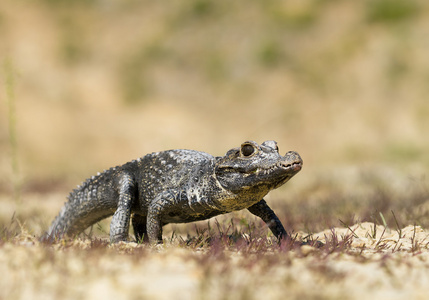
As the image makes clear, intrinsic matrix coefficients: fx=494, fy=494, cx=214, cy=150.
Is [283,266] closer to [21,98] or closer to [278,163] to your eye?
[278,163]

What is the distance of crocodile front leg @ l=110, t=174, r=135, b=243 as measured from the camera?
4477 millimetres

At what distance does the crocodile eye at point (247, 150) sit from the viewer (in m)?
3.97

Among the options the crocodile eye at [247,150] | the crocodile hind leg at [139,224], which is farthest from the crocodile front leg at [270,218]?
the crocodile hind leg at [139,224]

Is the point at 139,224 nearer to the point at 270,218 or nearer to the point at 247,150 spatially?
the point at 270,218

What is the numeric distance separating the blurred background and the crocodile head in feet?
41.7

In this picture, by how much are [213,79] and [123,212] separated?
1861cm

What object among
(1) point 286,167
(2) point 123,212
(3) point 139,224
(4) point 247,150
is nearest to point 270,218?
(4) point 247,150

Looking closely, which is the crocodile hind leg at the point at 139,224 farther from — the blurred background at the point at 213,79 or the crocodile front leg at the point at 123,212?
the blurred background at the point at 213,79

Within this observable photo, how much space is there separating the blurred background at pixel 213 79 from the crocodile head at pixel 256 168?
12714 millimetres

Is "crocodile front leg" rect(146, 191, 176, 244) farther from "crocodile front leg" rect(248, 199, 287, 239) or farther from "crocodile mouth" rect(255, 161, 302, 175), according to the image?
"crocodile mouth" rect(255, 161, 302, 175)

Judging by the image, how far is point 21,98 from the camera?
20891 mm

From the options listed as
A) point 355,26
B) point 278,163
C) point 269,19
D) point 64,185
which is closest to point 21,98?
point 64,185

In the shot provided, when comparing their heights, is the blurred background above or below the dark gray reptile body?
above

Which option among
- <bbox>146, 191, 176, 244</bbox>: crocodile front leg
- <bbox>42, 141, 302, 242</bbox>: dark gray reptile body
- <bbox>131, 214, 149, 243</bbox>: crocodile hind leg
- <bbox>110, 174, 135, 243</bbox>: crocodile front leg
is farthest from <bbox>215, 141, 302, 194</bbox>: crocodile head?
<bbox>131, 214, 149, 243</bbox>: crocodile hind leg
